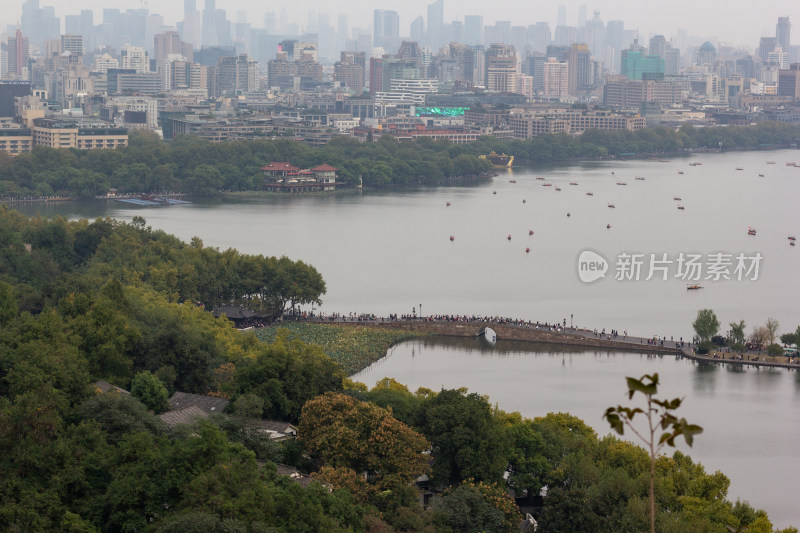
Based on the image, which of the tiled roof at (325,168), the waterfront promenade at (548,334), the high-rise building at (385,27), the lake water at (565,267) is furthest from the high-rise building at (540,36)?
the waterfront promenade at (548,334)

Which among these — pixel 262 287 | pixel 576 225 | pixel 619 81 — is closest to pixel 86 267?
pixel 262 287

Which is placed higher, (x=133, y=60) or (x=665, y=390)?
(x=133, y=60)

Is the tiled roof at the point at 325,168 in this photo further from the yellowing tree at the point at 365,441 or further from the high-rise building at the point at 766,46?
the high-rise building at the point at 766,46

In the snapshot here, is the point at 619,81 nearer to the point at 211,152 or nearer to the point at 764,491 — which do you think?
the point at 211,152

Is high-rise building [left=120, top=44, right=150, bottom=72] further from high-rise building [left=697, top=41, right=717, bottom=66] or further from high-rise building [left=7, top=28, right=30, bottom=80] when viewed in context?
high-rise building [left=697, top=41, right=717, bottom=66]

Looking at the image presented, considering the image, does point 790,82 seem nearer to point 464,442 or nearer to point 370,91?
point 370,91

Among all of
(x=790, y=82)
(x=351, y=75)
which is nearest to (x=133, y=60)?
(x=351, y=75)
